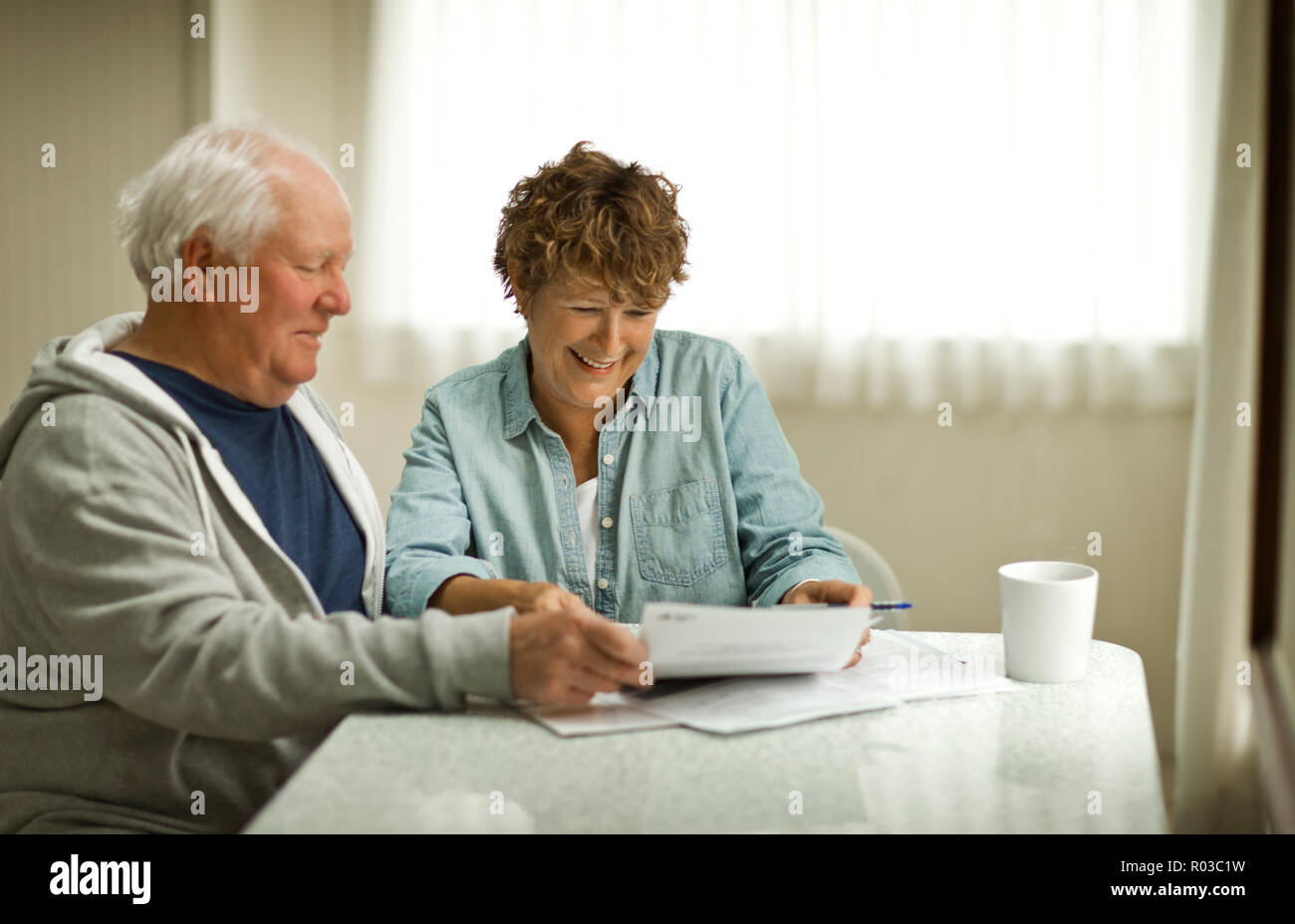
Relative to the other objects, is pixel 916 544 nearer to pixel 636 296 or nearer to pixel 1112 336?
pixel 1112 336

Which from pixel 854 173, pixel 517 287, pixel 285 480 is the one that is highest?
pixel 854 173

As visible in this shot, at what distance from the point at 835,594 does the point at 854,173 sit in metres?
1.82

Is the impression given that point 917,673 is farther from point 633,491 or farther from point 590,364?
point 590,364

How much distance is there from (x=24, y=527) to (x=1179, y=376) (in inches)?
103

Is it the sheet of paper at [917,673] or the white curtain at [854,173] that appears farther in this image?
the white curtain at [854,173]

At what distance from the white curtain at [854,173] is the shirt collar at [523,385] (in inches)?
48.8

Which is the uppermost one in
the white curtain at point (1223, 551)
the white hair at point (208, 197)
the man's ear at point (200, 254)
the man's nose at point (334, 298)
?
the white hair at point (208, 197)

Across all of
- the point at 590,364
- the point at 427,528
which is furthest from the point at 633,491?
the point at 427,528

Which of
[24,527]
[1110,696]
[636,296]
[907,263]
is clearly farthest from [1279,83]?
[24,527]

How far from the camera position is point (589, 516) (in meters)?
1.70

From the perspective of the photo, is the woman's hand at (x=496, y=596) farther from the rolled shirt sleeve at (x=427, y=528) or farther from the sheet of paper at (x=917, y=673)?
the sheet of paper at (x=917, y=673)

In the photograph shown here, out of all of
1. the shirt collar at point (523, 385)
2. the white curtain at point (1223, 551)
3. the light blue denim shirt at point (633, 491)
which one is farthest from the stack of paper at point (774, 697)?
the white curtain at point (1223, 551)

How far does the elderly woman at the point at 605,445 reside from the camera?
1627 millimetres

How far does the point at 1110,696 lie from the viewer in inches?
45.3
